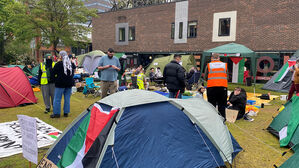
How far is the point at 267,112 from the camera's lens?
25.9 ft

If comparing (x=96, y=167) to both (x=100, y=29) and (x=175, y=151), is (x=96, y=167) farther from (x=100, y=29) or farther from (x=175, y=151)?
(x=100, y=29)

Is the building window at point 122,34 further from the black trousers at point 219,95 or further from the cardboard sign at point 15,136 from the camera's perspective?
the black trousers at point 219,95

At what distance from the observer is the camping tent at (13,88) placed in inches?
304

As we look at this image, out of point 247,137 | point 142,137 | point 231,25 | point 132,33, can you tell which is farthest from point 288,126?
point 132,33

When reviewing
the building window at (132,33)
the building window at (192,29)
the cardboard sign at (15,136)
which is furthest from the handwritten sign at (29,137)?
the building window at (132,33)

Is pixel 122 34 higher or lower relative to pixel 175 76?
higher

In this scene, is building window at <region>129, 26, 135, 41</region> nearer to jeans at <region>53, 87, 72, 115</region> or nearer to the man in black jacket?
jeans at <region>53, 87, 72, 115</region>

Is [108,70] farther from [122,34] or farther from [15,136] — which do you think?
[122,34]

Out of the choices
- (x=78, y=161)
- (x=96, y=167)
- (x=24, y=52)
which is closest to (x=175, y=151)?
(x=96, y=167)

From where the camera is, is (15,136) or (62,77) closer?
(15,136)

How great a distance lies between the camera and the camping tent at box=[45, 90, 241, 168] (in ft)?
10.3

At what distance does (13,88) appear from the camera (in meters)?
7.86

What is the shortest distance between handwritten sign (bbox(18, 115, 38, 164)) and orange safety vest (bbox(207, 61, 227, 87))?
4.18 metres

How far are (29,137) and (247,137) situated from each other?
467cm
